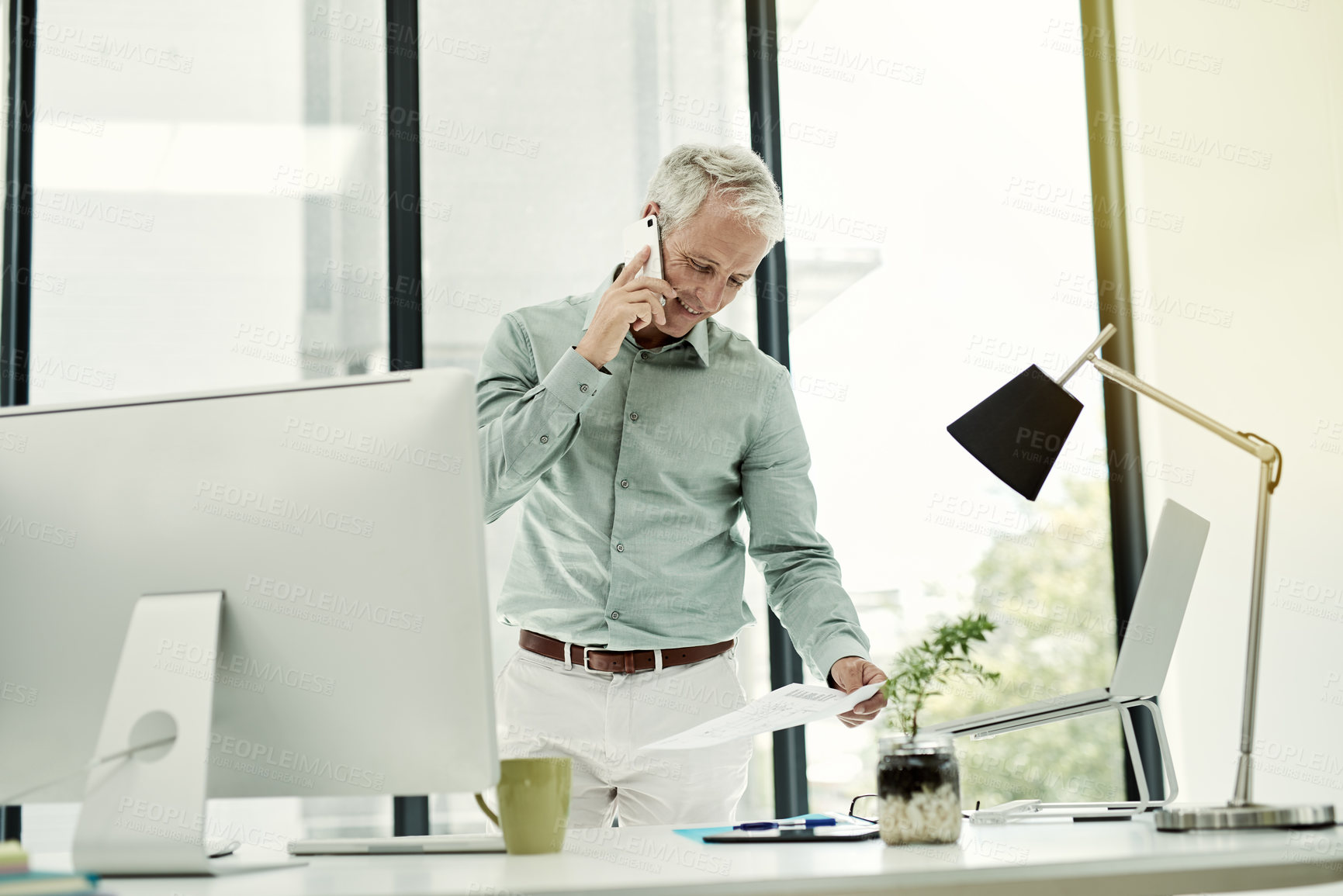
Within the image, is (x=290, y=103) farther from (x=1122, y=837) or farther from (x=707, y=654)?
(x=1122, y=837)

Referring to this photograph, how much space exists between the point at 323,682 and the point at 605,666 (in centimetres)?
86

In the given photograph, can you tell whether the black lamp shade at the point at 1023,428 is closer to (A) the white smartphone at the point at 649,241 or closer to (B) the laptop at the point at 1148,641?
(B) the laptop at the point at 1148,641

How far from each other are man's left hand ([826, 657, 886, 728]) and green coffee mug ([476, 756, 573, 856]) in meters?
0.50

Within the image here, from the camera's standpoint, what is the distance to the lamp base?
1.28 metres

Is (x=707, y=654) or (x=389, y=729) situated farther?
(x=707, y=654)

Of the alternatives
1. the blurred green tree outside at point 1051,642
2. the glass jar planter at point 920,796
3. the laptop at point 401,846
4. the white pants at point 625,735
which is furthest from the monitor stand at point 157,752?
the blurred green tree outside at point 1051,642

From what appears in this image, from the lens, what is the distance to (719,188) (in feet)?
6.38

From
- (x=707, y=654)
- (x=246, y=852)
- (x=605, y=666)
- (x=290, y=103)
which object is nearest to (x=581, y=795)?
(x=605, y=666)

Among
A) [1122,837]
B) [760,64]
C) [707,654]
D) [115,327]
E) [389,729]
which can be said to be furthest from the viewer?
[760,64]

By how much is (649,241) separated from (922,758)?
112 centimetres

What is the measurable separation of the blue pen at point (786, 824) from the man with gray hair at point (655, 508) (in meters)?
0.33

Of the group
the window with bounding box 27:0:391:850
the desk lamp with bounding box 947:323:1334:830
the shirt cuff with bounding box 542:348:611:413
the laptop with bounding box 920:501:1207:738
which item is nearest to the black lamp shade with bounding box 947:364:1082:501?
the desk lamp with bounding box 947:323:1334:830

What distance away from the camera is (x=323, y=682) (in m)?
1.06

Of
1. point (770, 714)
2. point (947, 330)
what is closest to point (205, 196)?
point (947, 330)
